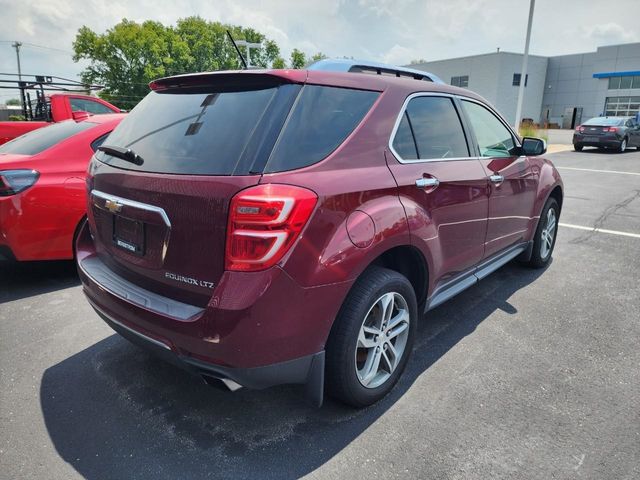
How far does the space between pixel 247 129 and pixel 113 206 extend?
2.87 feet

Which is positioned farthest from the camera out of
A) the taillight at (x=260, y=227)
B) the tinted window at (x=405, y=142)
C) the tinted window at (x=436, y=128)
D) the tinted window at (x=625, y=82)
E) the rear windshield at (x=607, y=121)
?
the tinted window at (x=625, y=82)

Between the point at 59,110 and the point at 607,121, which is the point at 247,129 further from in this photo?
the point at 607,121

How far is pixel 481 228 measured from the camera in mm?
3363

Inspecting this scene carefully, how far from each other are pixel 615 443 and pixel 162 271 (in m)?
2.39

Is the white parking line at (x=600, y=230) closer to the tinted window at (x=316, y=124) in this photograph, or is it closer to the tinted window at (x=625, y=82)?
the tinted window at (x=316, y=124)

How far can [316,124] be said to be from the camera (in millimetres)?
2184

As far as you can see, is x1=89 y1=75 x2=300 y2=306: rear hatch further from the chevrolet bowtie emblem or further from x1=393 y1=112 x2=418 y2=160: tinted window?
x1=393 y1=112 x2=418 y2=160: tinted window

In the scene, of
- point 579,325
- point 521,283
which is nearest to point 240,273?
point 579,325

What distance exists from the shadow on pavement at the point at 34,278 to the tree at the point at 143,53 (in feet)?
158

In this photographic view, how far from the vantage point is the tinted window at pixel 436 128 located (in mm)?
2805

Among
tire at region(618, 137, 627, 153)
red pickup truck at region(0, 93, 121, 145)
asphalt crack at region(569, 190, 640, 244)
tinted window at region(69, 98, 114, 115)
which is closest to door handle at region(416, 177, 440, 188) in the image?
asphalt crack at region(569, 190, 640, 244)

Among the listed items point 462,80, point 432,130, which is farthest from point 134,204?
point 462,80

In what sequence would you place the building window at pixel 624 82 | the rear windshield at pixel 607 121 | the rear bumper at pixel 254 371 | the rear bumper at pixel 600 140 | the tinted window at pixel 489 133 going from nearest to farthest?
the rear bumper at pixel 254 371 → the tinted window at pixel 489 133 → the rear bumper at pixel 600 140 → the rear windshield at pixel 607 121 → the building window at pixel 624 82

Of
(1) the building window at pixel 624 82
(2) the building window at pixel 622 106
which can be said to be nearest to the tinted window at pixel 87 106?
(2) the building window at pixel 622 106
